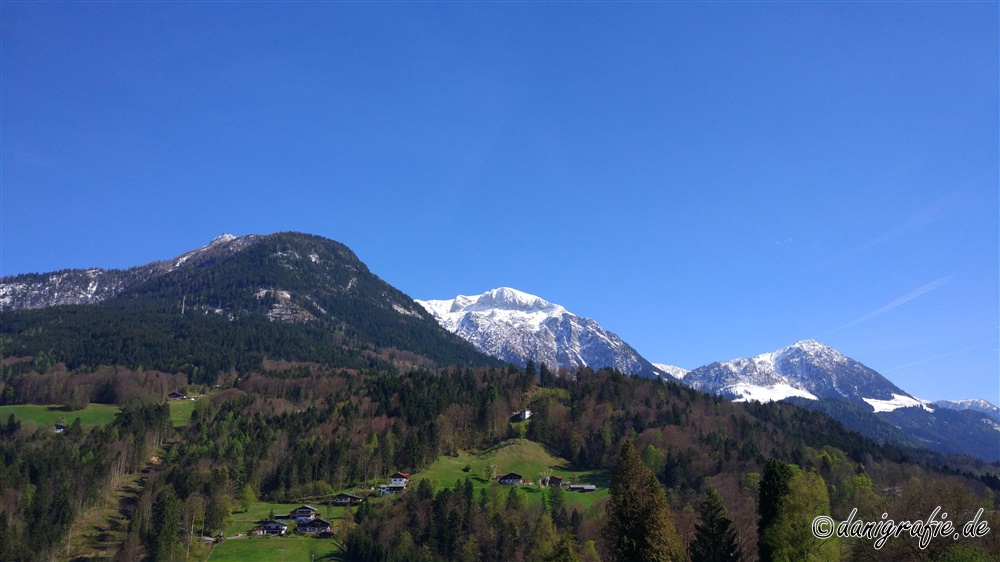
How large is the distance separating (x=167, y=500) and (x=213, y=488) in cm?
1669

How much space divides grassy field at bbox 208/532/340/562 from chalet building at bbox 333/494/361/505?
59.3 feet

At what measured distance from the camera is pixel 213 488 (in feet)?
458

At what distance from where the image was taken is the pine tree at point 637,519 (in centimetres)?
5550

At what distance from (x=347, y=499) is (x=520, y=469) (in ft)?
150

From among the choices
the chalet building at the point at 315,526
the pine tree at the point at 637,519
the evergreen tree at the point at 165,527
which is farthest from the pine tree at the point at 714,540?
the evergreen tree at the point at 165,527

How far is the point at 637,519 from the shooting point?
56.1 m

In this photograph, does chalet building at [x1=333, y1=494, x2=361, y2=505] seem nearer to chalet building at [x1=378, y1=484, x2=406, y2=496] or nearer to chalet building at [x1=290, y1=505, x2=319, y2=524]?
chalet building at [x1=378, y1=484, x2=406, y2=496]

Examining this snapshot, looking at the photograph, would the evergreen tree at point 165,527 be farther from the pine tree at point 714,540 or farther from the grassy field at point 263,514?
the pine tree at point 714,540

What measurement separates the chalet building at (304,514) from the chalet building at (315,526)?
1.13 meters

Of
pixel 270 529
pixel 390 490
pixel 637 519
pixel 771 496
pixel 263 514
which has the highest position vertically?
pixel 771 496

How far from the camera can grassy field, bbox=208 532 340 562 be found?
11744 cm

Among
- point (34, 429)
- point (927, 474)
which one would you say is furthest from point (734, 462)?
point (34, 429)

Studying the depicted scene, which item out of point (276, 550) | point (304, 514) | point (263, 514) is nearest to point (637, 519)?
point (276, 550)

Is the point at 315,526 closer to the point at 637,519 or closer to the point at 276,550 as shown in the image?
the point at 276,550
